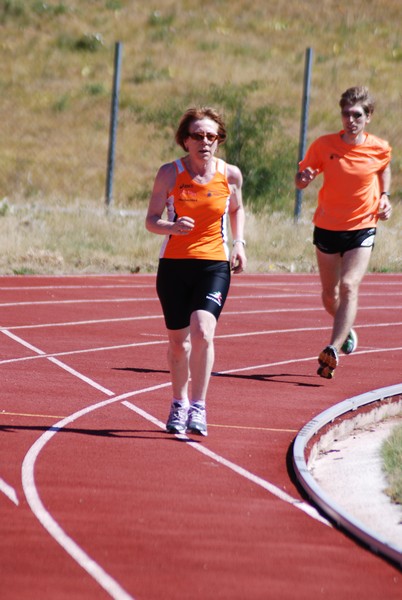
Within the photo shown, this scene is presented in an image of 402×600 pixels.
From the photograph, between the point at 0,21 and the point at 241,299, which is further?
the point at 0,21

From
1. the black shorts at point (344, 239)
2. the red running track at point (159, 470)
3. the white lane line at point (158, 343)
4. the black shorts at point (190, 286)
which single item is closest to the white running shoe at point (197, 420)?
the red running track at point (159, 470)

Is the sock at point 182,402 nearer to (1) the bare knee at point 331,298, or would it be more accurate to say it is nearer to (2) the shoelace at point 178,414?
(2) the shoelace at point 178,414

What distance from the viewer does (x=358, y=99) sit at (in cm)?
1037

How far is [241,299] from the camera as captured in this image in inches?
717

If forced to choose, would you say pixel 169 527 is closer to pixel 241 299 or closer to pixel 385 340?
pixel 385 340

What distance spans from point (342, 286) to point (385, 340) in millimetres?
3835

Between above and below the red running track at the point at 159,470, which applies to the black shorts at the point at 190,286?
above

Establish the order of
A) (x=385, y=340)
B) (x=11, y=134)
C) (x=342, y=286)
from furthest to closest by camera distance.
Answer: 1. (x=11, y=134)
2. (x=385, y=340)
3. (x=342, y=286)

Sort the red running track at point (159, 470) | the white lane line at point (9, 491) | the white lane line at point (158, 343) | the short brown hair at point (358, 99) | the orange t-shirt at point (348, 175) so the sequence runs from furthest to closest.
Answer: the white lane line at point (158, 343) < the orange t-shirt at point (348, 175) < the short brown hair at point (358, 99) < the white lane line at point (9, 491) < the red running track at point (159, 470)

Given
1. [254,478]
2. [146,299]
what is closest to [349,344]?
[254,478]

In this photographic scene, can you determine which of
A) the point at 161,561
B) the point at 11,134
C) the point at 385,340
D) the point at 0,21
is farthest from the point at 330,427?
the point at 0,21

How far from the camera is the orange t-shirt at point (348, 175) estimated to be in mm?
10750

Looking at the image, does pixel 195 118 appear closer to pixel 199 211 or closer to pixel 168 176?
pixel 168 176

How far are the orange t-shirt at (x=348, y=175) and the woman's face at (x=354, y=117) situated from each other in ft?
0.67
